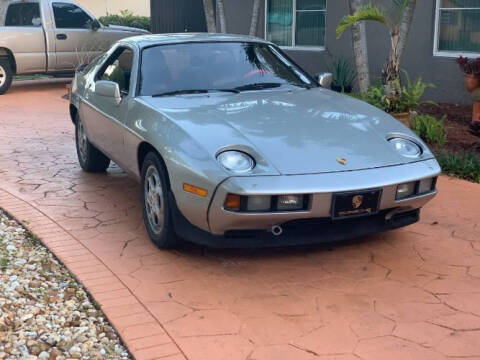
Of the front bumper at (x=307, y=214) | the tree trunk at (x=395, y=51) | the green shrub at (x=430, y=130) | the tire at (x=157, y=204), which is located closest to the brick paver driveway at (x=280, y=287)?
the tire at (x=157, y=204)

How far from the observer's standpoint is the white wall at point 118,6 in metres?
29.3

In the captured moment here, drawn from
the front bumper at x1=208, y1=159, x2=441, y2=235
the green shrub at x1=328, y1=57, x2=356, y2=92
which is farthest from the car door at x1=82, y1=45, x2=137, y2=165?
the green shrub at x1=328, y1=57, x2=356, y2=92

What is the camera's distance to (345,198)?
4.14m

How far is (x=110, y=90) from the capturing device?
550 centimetres

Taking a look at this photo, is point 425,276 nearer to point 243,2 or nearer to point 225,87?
point 225,87

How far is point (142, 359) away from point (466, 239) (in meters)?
2.88

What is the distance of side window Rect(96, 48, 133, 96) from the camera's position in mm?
5812

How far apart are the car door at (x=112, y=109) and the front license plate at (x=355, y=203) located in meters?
2.09

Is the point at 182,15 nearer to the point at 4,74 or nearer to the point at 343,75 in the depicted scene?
the point at 4,74

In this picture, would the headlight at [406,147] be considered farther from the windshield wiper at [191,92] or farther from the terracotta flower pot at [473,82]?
the terracotta flower pot at [473,82]

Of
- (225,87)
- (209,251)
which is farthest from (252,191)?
(225,87)

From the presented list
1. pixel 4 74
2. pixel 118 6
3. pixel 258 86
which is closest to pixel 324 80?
pixel 258 86

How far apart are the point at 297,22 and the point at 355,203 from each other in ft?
32.5

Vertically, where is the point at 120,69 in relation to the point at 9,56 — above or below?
above
